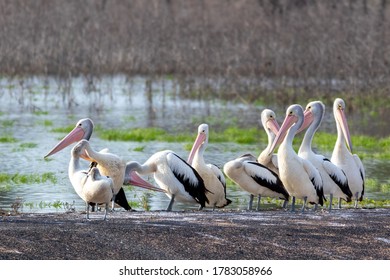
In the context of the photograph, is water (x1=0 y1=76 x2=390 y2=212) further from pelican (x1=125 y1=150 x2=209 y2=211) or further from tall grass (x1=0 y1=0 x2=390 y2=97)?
pelican (x1=125 y1=150 x2=209 y2=211)

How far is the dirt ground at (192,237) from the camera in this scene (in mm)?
7523

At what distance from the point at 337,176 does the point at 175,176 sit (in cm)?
183

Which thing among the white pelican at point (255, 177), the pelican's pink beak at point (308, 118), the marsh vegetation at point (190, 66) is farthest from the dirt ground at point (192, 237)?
the marsh vegetation at point (190, 66)

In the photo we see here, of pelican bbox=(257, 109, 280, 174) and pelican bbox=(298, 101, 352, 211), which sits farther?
pelican bbox=(257, 109, 280, 174)

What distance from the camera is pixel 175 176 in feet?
37.1

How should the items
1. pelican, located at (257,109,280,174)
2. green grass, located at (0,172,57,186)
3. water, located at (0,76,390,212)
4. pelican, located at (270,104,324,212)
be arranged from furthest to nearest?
green grass, located at (0,172,57,186) → water, located at (0,76,390,212) → pelican, located at (257,109,280,174) → pelican, located at (270,104,324,212)

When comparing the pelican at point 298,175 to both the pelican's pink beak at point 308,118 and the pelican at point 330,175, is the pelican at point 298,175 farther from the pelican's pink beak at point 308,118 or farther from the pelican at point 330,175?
Answer: the pelican's pink beak at point 308,118

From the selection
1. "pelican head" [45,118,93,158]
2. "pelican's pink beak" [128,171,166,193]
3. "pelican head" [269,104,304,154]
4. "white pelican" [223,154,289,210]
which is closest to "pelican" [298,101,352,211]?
"pelican head" [269,104,304,154]

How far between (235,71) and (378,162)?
874 centimetres

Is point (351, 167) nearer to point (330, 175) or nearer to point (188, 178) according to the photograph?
point (330, 175)

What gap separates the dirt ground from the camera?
7.52 meters

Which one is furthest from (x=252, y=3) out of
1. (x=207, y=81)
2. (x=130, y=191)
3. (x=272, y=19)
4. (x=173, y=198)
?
(x=173, y=198)

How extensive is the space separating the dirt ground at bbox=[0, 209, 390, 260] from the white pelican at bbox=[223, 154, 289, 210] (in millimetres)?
1836
